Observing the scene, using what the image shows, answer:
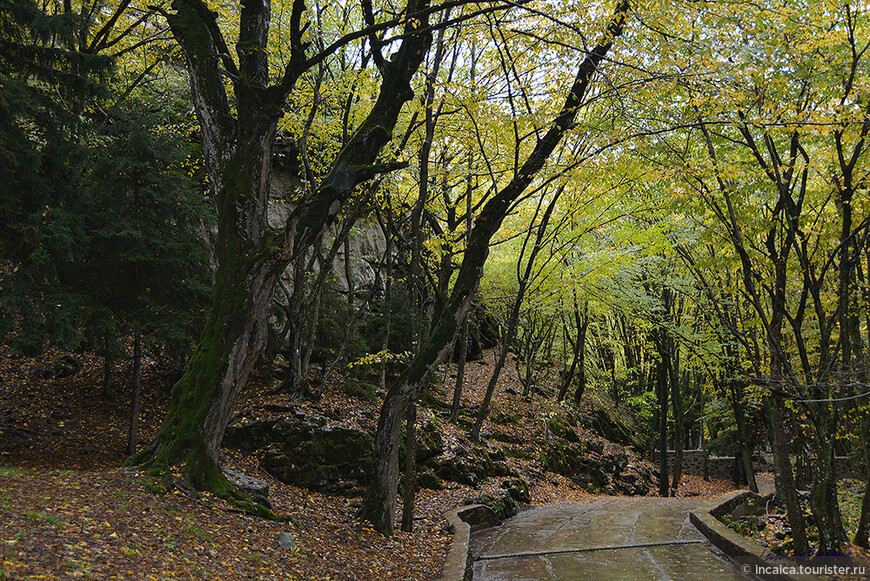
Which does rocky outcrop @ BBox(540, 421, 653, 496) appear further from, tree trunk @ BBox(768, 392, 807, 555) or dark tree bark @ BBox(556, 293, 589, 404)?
tree trunk @ BBox(768, 392, 807, 555)

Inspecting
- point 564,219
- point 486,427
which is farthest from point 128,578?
point 486,427

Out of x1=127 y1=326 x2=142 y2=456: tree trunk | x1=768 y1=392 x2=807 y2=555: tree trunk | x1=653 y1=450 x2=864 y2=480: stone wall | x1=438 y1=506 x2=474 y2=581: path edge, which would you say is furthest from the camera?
x1=653 y1=450 x2=864 y2=480: stone wall

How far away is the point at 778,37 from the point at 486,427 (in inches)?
466

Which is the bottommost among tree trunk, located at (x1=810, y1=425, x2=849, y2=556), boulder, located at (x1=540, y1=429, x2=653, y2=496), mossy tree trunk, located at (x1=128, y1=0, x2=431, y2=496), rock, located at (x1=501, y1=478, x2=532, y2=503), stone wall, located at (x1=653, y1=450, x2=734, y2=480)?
A: stone wall, located at (x1=653, y1=450, x2=734, y2=480)

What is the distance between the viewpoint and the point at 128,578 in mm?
3336

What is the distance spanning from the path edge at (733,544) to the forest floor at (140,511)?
362 centimetres

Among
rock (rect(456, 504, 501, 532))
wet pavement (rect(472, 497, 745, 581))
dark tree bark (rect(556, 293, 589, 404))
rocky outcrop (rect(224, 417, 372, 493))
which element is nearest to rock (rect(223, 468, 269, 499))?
rocky outcrop (rect(224, 417, 372, 493))

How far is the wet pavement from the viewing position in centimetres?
626

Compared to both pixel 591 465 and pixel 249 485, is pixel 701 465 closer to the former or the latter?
pixel 591 465

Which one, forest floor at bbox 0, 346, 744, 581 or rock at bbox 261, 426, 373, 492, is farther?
rock at bbox 261, 426, 373, 492

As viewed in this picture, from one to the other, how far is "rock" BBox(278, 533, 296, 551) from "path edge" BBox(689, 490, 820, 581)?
5066 millimetres

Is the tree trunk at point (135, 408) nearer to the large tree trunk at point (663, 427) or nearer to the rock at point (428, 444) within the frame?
the rock at point (428, 444)

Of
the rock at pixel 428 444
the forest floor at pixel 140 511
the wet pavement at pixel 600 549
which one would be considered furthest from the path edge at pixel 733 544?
the rock at pixel 428 444

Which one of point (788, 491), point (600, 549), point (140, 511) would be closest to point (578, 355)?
point (600, 549)
